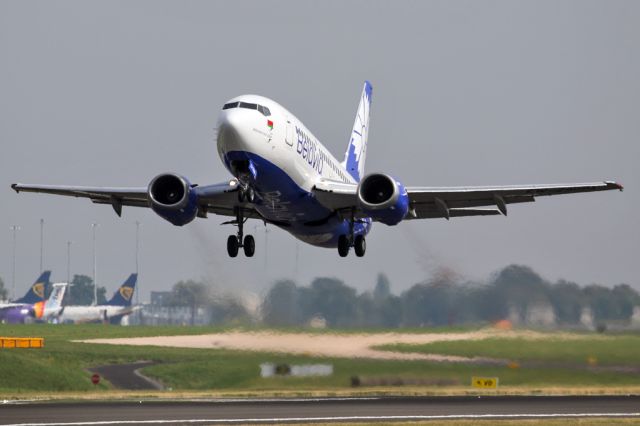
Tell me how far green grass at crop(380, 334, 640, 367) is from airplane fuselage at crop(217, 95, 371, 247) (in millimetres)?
9279

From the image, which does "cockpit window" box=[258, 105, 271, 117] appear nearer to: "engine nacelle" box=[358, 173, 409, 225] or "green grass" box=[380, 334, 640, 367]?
"engine nacelle" box=[358, 173, 409, 225]

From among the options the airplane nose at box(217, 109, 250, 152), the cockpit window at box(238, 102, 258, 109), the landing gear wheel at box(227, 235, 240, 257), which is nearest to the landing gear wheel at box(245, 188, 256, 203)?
the airplane nose at box(217, 109, 250, 152)

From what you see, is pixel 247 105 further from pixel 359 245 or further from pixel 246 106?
pixel 359 245

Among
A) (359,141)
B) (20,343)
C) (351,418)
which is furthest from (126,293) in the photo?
(351,418)

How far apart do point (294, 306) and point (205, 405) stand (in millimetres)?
7083

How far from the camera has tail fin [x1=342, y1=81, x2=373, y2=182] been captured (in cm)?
6121

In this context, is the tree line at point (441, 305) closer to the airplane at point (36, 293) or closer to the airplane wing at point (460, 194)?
the airplane wing at point (460, 194)

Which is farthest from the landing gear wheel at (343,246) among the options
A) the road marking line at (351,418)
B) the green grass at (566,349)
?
the road marking line at (351,418)

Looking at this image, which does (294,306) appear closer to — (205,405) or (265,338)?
(265,338)

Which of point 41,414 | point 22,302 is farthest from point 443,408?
point 22,302

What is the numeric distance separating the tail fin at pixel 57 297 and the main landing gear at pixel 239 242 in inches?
4784

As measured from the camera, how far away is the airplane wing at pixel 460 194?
44.8m

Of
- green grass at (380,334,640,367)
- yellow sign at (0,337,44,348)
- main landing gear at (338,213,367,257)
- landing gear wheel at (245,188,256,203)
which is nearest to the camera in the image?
landing gear wheel at (245,188,256,203)

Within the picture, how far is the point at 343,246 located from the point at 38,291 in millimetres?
125599
